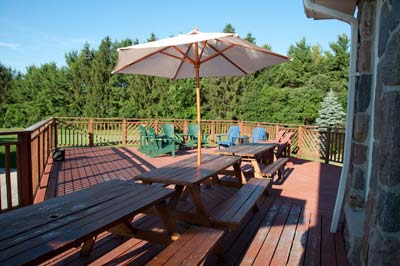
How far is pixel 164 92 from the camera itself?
1842 cm

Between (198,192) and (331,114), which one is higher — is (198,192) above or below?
below

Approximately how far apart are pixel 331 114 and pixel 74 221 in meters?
15.3

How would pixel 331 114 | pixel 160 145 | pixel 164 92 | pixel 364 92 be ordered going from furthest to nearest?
pixel 164 92 < pixel 331 114 < pixel 160 145 < pixel 364 92

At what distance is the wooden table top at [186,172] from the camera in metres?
2.61

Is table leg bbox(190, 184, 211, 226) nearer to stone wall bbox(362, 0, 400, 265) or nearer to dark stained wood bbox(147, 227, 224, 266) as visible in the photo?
dark stained wood bbox(147, 227, 224, 266)

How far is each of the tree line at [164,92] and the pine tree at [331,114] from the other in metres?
0.76

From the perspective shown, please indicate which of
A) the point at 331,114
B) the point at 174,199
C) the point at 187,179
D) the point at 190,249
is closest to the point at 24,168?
the point at 174,199

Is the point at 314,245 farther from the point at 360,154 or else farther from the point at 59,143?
the point at 59,143

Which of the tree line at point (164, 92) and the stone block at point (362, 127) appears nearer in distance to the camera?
the stone block at point (362, 127)

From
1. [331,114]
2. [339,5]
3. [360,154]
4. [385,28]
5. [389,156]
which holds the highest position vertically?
[339,5]

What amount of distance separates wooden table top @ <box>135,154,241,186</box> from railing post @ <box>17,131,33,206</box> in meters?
1.31

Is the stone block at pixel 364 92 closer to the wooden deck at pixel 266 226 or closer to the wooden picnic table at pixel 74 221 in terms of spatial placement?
the wooden deck at pixel 266 226

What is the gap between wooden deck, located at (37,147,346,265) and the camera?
239 centimetres

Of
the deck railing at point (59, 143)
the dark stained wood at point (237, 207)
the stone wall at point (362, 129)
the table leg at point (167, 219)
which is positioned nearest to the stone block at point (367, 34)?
the stone wall at point (362, 129)
